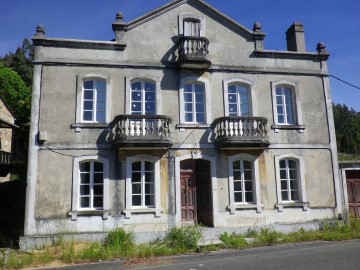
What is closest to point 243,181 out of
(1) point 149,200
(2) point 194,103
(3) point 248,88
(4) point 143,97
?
(2) point 194,103

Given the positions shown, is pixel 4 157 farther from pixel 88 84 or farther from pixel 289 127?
pixel 289 127

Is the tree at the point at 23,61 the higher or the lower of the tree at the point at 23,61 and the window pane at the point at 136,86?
the higher

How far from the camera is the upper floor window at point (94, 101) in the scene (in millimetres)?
13602

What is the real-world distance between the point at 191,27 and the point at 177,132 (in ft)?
16.4

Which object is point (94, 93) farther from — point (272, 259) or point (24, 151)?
point (24, 151)

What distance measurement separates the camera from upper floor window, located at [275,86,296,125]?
1523 cm

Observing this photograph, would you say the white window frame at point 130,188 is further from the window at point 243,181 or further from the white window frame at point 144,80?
the window at point 243,181

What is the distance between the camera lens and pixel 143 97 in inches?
554

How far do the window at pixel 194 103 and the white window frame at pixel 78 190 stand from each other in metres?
4.07

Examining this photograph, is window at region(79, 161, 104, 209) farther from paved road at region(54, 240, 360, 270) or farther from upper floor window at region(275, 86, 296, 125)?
upper floor window at region(275, 86, 296, 125)

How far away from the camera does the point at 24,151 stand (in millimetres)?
33156

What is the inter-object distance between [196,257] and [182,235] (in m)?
1.35

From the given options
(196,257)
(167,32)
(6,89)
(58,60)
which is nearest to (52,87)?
(58,60)

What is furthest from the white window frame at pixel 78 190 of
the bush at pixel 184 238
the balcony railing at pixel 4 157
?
the balcony railing at pixel 4 157
